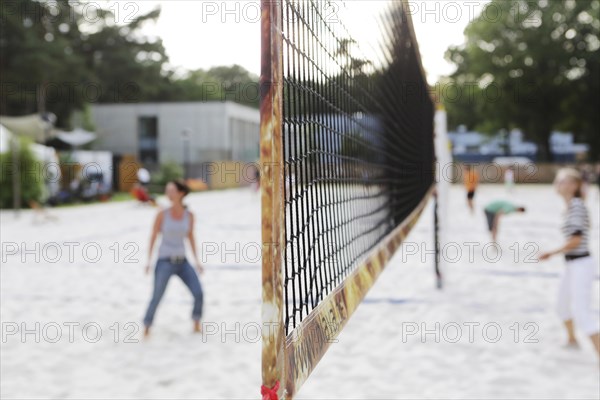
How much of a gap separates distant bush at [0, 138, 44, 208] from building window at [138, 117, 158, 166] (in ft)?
93.9

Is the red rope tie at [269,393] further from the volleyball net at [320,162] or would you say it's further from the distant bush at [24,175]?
the distant bush at [24,175]

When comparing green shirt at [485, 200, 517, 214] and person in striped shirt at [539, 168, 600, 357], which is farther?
green shirt at [485, 200, 517, 214]

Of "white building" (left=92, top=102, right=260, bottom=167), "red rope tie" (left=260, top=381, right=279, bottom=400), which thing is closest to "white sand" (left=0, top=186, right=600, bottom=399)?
"red rope tie" (left=260, top=381, right=279, bottom=400)

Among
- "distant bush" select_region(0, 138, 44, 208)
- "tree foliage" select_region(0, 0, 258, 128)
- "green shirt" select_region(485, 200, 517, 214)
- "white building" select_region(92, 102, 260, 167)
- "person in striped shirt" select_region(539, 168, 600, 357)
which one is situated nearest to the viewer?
"person in striped shirt" select_region(539, 168, 600, 357)

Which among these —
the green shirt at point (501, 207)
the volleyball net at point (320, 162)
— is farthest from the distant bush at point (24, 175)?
the volleyball net at point (320, 162)

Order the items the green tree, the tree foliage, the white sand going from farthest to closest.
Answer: the green tree
the tree foliage
the white sand

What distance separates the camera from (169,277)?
703 cm

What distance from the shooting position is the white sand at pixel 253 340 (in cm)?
514

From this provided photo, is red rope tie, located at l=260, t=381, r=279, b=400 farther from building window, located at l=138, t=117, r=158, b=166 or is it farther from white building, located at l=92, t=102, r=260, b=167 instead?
building window, located at l=138, t=117, r=158, b=166

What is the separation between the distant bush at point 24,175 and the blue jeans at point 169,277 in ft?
66.1

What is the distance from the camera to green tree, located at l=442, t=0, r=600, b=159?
54.0m

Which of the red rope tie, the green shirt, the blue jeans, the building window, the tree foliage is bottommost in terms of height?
the blue jeans

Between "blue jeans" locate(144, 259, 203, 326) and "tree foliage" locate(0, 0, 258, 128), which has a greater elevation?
"tree foliage" locate(0, 0, 258, 128)

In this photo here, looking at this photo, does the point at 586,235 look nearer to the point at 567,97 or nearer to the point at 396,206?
the point at 396,206
